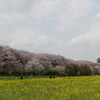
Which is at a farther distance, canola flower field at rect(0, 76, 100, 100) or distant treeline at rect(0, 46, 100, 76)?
distant treeline at rect(0, 46, 100, 76)

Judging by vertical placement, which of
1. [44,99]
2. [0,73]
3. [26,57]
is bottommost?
[44,99]

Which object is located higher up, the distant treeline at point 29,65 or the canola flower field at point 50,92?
the distant treeline at point 29,65

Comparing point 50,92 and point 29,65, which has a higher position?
point 29,65

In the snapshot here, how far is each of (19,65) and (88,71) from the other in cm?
1821

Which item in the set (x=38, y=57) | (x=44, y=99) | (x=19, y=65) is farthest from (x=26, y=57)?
(x=44, y=99)

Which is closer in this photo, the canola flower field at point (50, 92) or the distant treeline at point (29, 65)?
the canola flower field at point (50, 92)

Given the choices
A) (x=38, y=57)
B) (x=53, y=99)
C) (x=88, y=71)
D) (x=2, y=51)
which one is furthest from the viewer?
(x=38, y=57)

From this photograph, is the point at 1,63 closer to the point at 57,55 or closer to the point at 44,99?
the point at 57,55

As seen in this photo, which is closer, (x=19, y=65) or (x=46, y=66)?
(x=19, y=65)

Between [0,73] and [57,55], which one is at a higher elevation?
[57,55]

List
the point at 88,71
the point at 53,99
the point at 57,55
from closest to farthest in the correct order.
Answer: the point at 53,99, the point at 88,71, the point at 57,55

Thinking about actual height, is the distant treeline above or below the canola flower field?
above

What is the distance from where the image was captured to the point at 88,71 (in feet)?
200

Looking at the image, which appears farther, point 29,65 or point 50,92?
point 29,65
